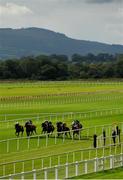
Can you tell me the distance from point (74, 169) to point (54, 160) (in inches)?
149

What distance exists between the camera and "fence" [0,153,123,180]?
20500mm

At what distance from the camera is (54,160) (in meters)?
26.8

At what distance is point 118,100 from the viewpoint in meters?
77.6

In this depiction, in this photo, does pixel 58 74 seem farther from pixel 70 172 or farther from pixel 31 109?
pixel 70 172

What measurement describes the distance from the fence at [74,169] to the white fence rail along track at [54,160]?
1.77 m

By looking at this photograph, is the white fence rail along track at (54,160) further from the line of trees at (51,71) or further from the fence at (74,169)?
the line of trees at (51,71)

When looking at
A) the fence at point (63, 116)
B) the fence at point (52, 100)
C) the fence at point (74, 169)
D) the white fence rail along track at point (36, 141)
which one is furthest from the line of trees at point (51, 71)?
the fence at point (74, 169)

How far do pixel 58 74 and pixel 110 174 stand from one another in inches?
5568

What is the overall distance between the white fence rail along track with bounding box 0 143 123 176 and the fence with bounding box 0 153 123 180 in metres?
1.77

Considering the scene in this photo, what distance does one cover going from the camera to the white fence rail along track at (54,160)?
2448cm

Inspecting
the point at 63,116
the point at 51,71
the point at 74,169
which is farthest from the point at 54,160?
the point at 51,71

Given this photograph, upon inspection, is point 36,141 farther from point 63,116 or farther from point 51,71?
point 51,71

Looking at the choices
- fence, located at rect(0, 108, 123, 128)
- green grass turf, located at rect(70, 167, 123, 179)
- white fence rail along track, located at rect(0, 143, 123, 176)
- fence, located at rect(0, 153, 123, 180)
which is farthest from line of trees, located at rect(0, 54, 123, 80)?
green grass turf, located at rect(70, 167, 123, 179)

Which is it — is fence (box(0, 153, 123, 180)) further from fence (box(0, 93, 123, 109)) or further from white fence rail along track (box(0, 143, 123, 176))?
fence (box(0, 93, 123, 109))
